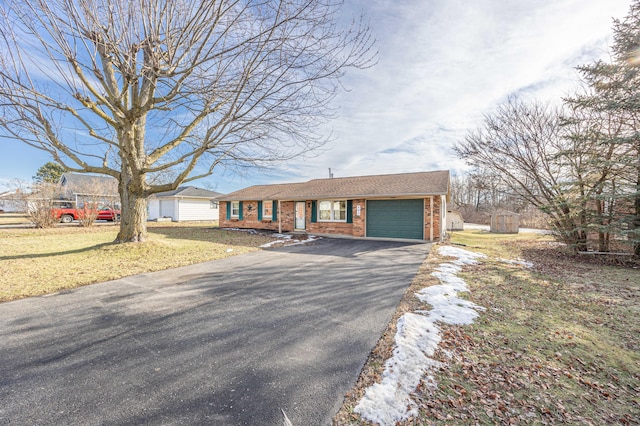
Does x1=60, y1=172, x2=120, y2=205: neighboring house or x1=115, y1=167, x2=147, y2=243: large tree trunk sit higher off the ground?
x1=60, y1=172, x2=120, y2=205: neighboring house

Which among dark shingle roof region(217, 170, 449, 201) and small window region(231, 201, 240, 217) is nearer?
dark shingle roof region(217, 170, 449, 201)

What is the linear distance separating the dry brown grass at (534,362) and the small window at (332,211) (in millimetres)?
9252

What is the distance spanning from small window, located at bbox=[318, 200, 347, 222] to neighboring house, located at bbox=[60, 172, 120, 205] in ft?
54.2

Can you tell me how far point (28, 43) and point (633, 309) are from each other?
1224cm

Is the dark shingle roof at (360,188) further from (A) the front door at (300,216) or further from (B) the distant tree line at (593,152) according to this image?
(B) the distant tree line at (593,152)

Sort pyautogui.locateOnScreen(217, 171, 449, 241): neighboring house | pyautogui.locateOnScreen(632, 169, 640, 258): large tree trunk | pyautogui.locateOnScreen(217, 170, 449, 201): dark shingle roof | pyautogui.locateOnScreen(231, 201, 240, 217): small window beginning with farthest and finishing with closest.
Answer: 1. pyautogui.locateOnScreen(231, 201, 240, 217): small window
2. pyautogui.locateOnScreen(217, 170, 449, 201): dark shingle roof
3. pyautogui.locateOnScreen(217, 171, 449, 241): neighboring house
4. pyautogui.locateOnScreen(632, 169, 640, 258): large tree trunk


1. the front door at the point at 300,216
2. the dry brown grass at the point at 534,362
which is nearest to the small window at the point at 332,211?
the front door at the point at 300,216

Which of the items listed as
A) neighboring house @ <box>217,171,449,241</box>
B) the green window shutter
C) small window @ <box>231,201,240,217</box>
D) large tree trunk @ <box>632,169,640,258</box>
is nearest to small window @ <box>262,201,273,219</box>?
neighboring house @ <box>217,171,449,241</box>

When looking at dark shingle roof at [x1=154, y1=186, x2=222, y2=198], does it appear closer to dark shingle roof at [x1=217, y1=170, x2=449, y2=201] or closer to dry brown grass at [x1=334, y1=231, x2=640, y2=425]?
dark shingle roof at [x1=217, y1=170, x2=449, y2=201]

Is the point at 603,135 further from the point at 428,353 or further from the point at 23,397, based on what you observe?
the point at 23,397

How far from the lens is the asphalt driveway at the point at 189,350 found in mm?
2088

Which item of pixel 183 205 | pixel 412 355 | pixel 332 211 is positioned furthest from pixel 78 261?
pixel 183 205

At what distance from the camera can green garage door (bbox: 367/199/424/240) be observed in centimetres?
1277

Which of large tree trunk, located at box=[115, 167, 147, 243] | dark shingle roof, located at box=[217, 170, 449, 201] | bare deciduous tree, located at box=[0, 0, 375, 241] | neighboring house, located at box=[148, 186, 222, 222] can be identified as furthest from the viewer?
neighboring house, located at box=[148, 186, 222, 222]
